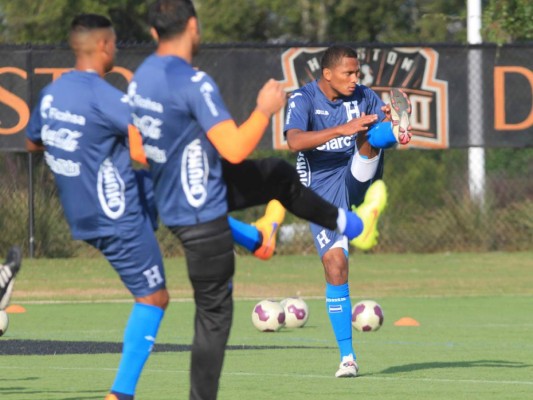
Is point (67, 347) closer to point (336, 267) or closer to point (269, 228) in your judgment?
point (336, 267)

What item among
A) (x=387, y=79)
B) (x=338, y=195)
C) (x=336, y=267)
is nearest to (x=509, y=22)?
(x=387, y=79)

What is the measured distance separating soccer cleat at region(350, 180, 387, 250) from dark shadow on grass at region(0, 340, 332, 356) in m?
3.85

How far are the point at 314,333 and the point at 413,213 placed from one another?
10.0m

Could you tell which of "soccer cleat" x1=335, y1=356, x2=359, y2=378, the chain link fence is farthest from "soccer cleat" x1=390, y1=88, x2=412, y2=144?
the chain link fence

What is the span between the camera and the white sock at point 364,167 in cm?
1046

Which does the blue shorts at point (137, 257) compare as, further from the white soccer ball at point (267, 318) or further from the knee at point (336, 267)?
the white soccer ball at point (267, 318)

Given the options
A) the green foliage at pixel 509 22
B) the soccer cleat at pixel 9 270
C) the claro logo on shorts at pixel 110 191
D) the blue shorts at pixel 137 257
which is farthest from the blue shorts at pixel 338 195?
the green foliage at pixel 509 22

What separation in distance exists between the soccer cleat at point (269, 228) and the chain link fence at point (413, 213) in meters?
14.2

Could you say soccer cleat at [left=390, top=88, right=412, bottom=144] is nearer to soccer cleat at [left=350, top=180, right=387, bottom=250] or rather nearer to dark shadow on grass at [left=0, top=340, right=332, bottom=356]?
soccer cleat at [left=350, top=180, right=387, bottom=250]

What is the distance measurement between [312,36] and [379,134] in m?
29.7

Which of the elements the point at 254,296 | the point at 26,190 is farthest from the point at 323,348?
the point at 26,190

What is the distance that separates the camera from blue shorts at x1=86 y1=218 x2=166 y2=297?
7535mm

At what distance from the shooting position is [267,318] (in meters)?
13.9

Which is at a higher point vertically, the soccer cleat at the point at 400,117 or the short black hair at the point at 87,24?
the short black hair at the point at 87,24
